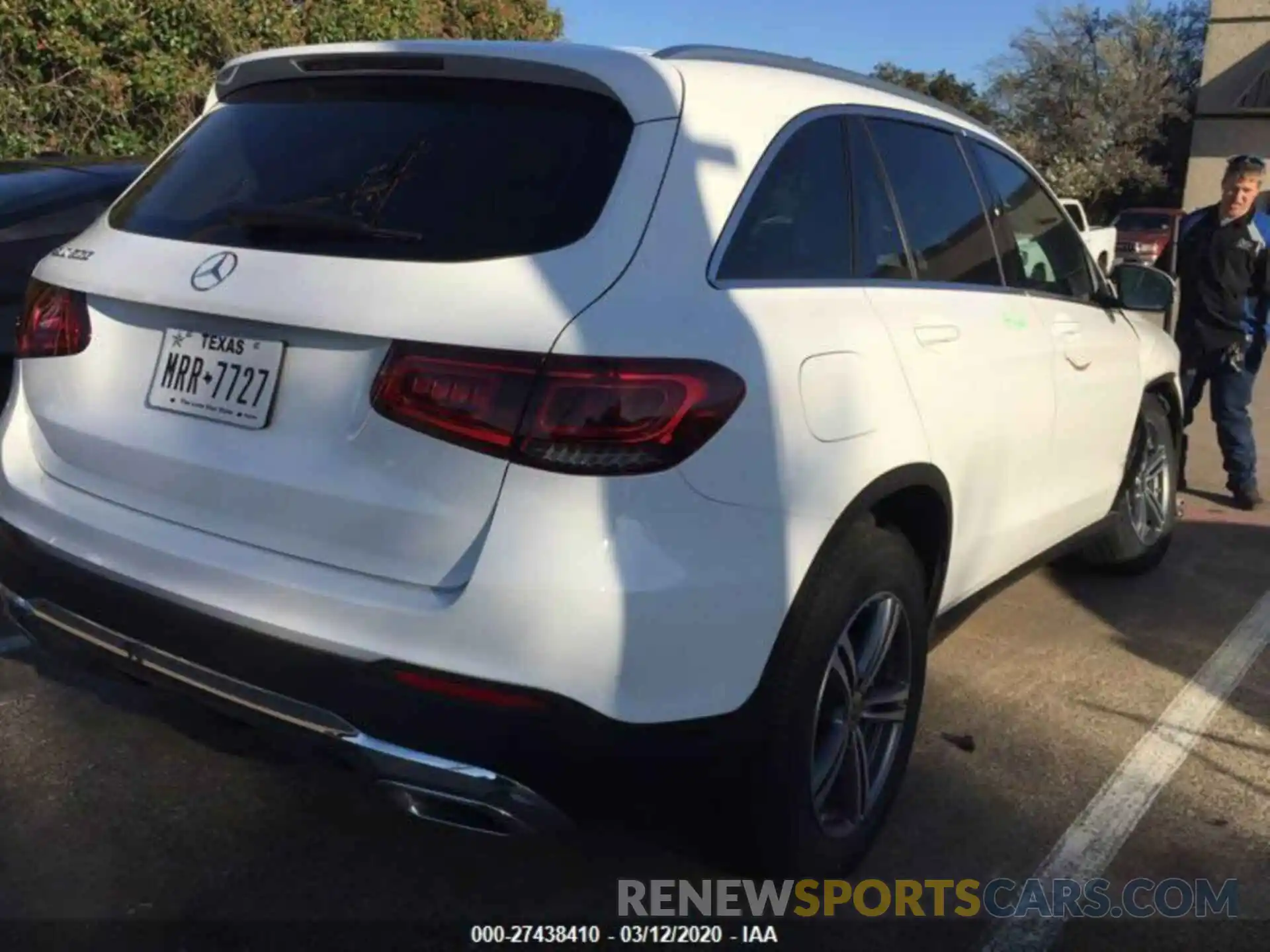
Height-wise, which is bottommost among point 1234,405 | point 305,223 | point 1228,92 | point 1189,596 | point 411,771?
point 1189,596

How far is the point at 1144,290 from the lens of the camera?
4652 millimetres

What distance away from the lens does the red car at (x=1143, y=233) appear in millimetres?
27703

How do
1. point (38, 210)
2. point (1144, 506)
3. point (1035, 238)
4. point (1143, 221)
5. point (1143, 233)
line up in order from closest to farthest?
point (1035, 238) → point (1144, 506) → point (38, 210) → point (1143, 233) → point (1143, 221)

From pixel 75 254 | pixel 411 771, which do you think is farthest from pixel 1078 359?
pixel 75 254

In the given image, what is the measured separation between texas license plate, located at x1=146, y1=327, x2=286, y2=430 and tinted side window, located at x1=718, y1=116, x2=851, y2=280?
91 cm

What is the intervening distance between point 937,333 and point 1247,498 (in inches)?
171

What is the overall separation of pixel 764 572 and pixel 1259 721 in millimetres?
2389

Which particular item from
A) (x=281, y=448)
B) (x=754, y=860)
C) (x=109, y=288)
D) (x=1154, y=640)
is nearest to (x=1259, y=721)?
(x=1154, y=640)

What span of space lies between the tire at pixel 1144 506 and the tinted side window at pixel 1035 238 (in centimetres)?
77

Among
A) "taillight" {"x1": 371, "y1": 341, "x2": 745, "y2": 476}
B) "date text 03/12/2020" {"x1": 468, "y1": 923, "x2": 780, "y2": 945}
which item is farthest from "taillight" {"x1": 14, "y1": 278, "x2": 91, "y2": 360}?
"date text 03/12/2020" {"x1": 468, "y1": 923, "x2": 780, "y2": 945}

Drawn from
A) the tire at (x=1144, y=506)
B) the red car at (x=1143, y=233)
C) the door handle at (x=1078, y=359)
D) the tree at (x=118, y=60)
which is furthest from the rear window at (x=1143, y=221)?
the door handle at (x=1078, y=359)

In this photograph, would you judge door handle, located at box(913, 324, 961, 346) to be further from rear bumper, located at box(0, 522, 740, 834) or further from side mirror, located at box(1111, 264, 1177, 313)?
side mirror, located at box(1111, 264, 1177, 313)

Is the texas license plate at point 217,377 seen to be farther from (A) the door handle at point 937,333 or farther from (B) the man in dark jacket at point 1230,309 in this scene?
(B) the man in dark jacket at point 1230,309

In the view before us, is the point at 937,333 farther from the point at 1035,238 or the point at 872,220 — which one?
the point at 1035,238
